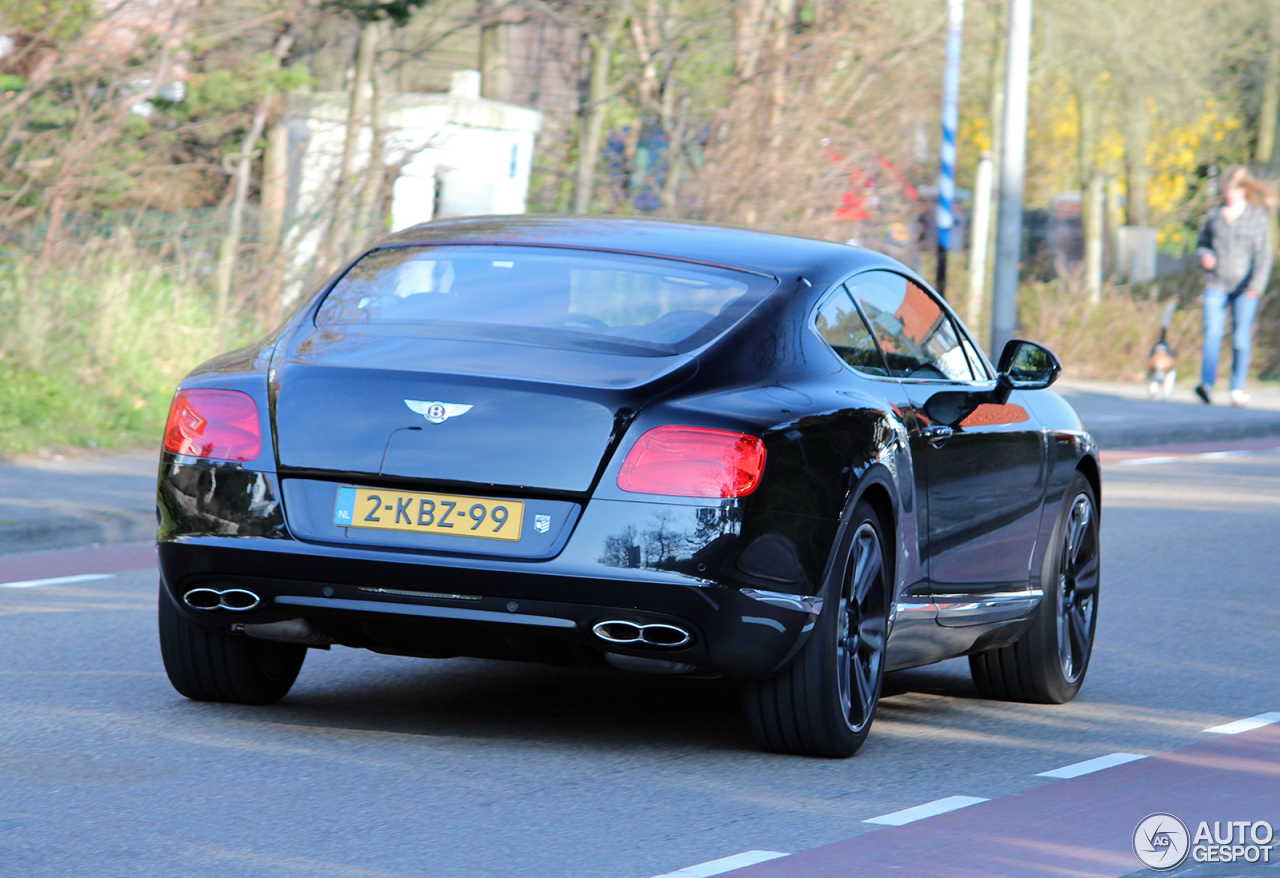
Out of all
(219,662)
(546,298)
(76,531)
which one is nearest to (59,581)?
(76,531)

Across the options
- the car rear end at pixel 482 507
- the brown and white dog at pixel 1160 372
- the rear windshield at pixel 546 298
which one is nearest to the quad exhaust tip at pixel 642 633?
the car rear end at pixel 482 507

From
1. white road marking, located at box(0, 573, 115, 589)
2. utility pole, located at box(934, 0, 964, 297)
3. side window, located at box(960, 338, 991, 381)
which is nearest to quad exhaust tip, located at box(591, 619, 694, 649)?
side window, located at box(960, 338, 991, 381)

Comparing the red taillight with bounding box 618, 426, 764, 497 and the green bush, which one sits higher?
the red taillight with bounding box 618, 426, 764, 497

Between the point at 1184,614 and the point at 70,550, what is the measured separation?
5.19 metres

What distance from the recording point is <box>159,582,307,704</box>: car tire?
6.11 metres

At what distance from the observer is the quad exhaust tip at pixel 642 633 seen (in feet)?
17.6

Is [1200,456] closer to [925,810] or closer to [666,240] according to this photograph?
[666,240]

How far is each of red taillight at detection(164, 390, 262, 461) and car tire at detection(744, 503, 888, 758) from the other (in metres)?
1.51

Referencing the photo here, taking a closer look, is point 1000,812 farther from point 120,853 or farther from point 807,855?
point 120,853

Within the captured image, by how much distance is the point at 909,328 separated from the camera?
6738 millimetres

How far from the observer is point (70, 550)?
32.9ft

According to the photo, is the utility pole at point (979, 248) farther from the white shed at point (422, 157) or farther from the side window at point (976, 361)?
the side window at point (976, 361)

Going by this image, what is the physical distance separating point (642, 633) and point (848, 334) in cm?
131

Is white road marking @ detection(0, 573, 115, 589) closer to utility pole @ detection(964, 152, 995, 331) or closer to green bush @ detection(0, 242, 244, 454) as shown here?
green bush @ detection(0, 242, 244, 454)
